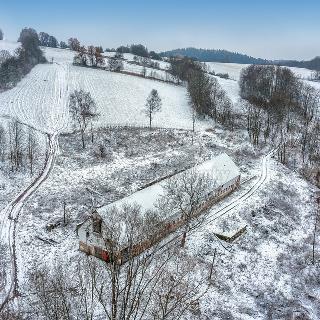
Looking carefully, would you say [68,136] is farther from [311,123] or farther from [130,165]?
[311,123]

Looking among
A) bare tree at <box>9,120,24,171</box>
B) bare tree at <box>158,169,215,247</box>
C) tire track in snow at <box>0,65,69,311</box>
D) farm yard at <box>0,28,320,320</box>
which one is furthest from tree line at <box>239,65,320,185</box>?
bare tree at <box>9,120,24,171</box>

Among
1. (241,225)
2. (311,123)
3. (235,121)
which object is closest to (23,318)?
(241,225)

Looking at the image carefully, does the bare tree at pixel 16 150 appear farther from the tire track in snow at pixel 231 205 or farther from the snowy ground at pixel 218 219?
the tire track in snow at pixel 231 205

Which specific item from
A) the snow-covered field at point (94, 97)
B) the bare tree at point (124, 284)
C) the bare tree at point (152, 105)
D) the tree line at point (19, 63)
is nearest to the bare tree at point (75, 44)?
the tree line at point (19, 63)

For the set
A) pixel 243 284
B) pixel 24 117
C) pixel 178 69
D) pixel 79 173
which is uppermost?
pixel 178 69

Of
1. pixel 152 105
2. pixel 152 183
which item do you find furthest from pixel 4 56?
pixel 152 183

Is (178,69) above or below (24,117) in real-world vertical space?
above

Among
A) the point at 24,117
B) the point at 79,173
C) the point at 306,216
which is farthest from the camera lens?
the point at 24,117

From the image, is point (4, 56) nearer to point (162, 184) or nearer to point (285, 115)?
point (285, 115)

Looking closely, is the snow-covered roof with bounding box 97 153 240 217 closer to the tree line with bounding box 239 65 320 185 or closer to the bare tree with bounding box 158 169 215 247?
the bare tree with bounding box 158 169 215 247
